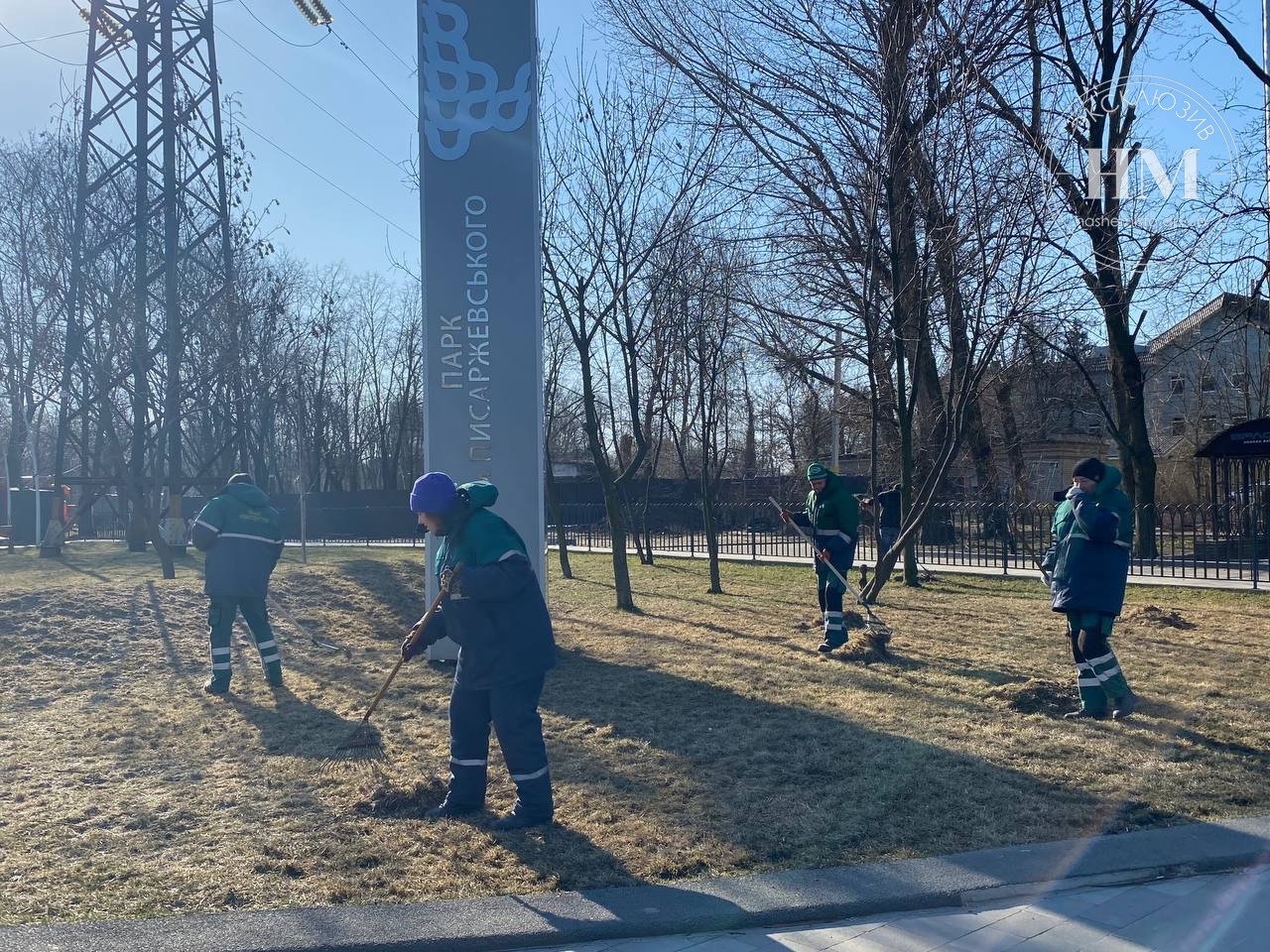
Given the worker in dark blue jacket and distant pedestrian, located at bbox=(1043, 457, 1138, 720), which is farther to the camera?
distant pedestrian, located at bbox=(1043, 457, 1138, 720)

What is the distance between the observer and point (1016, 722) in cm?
711

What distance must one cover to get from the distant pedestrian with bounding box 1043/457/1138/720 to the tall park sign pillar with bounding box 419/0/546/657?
4.40 m

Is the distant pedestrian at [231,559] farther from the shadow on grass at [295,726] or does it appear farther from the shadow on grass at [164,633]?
the shadow on grass at [164,633]

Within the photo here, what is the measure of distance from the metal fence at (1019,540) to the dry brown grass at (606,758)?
439 centimetres

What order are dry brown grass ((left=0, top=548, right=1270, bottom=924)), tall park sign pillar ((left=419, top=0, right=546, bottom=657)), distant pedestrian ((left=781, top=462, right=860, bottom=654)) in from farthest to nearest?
distant pedestrian ((left=781, top=462, right=860, bottom=654)), tall park sign pillar ((left=419, top=0, right=546, bottom=657)), dry brown grass ((left=0, top=548, right=1270, bottom=924))

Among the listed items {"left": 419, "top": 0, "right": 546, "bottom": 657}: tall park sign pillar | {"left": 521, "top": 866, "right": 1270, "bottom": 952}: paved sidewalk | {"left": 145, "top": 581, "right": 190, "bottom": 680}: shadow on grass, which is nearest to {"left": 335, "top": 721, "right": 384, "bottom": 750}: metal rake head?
{"left": 419, "top": 0, "right": 546, "bottom": 657}: tall park sign pillar

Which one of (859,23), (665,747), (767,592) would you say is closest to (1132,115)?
(859,23)

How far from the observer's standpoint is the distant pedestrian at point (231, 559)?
8.70 m

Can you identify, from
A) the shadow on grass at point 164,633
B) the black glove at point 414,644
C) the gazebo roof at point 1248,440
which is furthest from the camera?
the gazebo roof at point 1248,440

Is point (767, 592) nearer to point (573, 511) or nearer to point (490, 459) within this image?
point (490, 459)

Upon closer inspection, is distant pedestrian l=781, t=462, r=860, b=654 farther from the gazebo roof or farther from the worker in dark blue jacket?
the gazebo roof

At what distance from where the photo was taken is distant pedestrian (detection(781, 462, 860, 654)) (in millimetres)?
9875

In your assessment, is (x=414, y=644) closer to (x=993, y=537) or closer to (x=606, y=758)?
(x=606, y=758)
